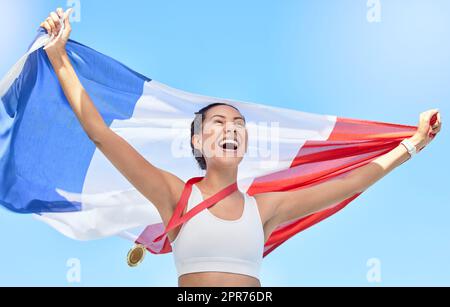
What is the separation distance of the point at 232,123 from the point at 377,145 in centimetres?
129

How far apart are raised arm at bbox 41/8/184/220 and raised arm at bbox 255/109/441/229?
24.8 inches

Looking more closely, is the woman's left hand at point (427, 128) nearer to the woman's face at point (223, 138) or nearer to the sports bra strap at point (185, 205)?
the woman's face at point (223, 138)

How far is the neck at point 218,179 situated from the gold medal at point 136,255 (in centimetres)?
70

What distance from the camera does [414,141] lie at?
454cm

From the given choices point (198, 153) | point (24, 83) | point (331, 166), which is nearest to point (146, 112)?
point (198, 153)

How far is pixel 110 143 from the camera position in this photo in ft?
12.0

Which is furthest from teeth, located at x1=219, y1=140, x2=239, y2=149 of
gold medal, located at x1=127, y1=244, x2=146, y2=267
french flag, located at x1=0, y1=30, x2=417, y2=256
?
gold medal, located at x1=127, y1=244, x2=146, y2=267

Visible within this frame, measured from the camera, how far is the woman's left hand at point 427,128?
4.56 metres

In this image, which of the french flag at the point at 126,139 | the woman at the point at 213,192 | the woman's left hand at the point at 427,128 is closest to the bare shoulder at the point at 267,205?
the woman at the point at 213,192

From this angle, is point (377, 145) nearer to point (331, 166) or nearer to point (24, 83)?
point (331, 166)

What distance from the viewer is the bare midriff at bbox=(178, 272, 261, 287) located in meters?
3.68

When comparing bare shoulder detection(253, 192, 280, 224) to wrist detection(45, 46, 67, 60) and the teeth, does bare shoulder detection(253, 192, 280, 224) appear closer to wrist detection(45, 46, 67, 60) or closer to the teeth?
the teeth

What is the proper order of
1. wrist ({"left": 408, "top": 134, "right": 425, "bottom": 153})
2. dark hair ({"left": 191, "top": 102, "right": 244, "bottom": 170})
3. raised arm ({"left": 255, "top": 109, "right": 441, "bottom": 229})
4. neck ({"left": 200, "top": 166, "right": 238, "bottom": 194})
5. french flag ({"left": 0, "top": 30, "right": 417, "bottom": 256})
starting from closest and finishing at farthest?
1. neck ({"left": 200, "top": 166, "right": 238, "bottom": 194})
2. raised arm ({"left": 255, "top": 109, "right": 441, "bottom": 229})
3. dark hair ({"left": 191, "top": 102, "right": 244, "bottom": 170})
4. french flag ({"left": 0, "top": 30, "right": 417, "bottom": 256})
5. wrist ({"left": 408, "top": 134, "right": 425, "bottom": 153})

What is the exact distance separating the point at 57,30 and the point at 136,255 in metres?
1.55
